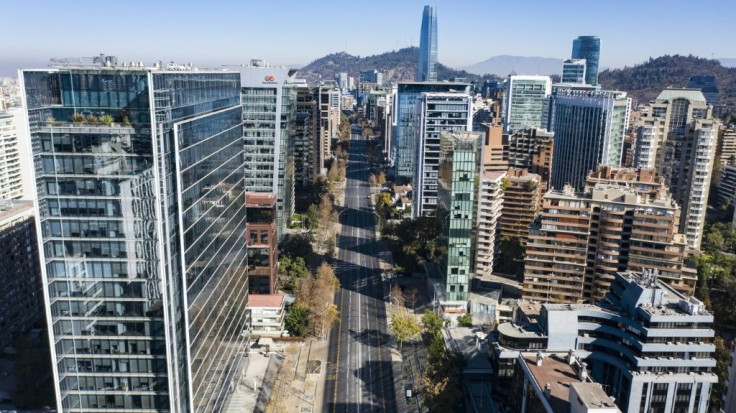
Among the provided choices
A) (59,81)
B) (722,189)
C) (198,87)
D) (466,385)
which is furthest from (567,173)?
(59,81)

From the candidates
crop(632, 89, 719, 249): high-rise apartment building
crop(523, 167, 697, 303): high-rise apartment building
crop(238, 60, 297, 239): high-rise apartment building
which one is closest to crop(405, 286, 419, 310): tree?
crop(523, 167, 697, 303): high-rise apartment building

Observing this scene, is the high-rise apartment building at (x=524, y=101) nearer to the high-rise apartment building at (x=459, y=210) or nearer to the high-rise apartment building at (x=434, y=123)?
the high-rise apartment building at (x=434, y=123)

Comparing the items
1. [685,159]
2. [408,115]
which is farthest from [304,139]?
[685,159]

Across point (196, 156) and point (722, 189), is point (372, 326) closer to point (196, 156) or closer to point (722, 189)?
point (196, 156)

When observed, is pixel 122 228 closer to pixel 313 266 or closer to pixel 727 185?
pixel 313 266

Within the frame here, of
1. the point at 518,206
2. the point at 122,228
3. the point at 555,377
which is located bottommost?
the point at 555,377

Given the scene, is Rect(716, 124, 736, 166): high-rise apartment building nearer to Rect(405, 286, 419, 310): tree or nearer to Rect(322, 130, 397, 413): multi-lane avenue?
Rect(322, 130, 397, 413): multi-lane avenue
